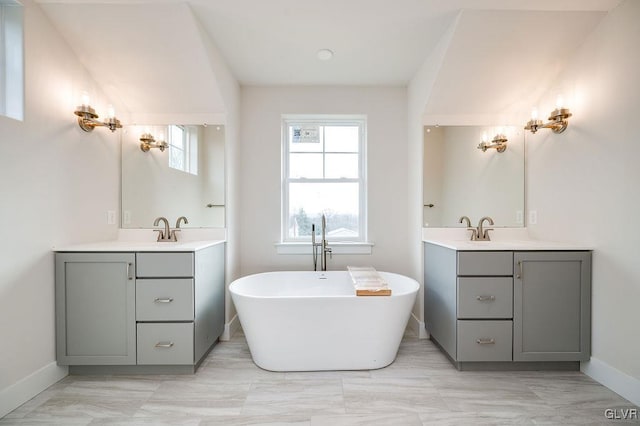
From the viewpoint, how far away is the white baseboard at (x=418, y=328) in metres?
2.68

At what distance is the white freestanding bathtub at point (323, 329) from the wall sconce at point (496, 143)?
146 centimetres

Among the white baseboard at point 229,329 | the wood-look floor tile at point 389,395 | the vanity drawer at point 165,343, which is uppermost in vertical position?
the vanity drawer at point 165,343

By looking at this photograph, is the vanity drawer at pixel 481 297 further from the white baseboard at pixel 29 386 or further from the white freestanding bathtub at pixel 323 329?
the white baseboard at pixel 29 386

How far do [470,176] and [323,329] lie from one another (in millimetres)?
1796

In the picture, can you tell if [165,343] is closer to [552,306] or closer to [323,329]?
[323,329]

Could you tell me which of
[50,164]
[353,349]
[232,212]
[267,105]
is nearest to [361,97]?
[267,105]

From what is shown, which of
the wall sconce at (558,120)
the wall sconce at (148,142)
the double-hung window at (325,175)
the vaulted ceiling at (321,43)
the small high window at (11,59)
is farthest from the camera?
the double-hung window at (325,175)

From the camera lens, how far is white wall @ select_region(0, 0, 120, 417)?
168 cm

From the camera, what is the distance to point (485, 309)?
2.10m

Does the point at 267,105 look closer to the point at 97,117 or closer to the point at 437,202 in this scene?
the point at 97,117

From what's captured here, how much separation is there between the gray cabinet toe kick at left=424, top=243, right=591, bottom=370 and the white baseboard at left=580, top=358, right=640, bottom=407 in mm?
54

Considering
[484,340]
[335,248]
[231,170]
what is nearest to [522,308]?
[484,340]

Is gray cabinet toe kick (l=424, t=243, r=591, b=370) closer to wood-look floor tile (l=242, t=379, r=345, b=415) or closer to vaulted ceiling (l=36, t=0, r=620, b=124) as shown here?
wood-look floor tile (l=242, t=379, r=345, b=415)

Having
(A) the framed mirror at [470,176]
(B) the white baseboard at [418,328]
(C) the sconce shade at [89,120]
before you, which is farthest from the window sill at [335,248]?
(C) the sconce shade at [89,120]
